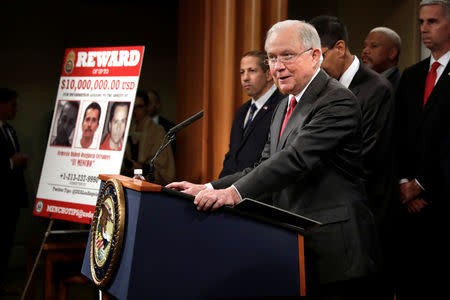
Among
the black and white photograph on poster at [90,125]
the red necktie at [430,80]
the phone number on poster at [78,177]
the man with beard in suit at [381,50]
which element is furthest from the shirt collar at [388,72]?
the phone number on poster at [78,177]

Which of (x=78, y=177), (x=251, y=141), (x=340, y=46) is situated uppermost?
(x=340, y=46)

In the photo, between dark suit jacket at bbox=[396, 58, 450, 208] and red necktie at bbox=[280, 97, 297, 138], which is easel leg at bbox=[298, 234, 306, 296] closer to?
red necktie at bbox=[280, 97, 297, 138]

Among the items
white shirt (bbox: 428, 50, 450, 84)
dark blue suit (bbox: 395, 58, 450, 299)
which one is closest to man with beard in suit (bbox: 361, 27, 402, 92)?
dark blue suit (bbox: 395, 58, 450, 299)

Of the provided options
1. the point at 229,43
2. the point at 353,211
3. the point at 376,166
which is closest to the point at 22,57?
the point at 229,43

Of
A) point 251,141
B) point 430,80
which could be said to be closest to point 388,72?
point 430,80

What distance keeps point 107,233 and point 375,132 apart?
131 cm

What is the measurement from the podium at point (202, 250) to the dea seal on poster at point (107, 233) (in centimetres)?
2

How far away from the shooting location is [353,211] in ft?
5.67

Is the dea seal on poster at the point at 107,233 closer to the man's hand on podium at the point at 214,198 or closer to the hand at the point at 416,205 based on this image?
the man's hand on podium at the point at 214,198

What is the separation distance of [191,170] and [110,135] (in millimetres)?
975

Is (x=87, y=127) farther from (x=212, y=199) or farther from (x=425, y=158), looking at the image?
(x=212, y=199)

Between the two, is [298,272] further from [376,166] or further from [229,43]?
[229,43]

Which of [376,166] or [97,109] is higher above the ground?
[97,109]

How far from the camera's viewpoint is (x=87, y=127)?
361 centimetres
